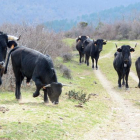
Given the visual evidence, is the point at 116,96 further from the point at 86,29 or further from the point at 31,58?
the point at 86,29

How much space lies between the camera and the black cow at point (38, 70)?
11055mm

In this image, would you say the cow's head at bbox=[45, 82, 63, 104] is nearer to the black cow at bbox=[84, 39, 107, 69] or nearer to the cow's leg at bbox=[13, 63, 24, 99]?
the cow's leg at bbox=[13, 63, 24, 99]

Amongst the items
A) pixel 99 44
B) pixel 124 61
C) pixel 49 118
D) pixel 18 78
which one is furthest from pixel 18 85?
pixel 99 44

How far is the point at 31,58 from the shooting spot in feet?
38.5

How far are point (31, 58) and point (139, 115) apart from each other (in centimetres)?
425

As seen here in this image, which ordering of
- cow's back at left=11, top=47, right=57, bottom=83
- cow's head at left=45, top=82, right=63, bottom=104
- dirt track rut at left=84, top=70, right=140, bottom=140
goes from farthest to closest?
1. cow's back at left=11, top=47, right=57, bottom=83
2. cow's head at left=45, top=82, right=63, bottom=104
3. dirt track rut at left=84, top=70, right=140, bottom=140

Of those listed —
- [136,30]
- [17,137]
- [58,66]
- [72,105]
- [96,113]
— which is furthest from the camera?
[136,30]

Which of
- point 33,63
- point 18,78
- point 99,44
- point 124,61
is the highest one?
point 99,44

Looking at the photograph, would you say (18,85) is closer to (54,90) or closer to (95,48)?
(54,90)

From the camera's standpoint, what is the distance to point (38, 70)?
444 inches

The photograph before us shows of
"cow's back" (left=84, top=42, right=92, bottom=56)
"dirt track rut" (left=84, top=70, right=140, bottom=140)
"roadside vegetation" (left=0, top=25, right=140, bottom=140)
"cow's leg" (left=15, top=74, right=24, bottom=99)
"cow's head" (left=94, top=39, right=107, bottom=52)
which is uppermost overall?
"cow's head" (left=94, top=39, right=107, bottom=52)

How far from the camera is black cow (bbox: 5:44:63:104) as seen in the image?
11055mm

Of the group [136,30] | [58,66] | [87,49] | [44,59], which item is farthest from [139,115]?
[136,30]

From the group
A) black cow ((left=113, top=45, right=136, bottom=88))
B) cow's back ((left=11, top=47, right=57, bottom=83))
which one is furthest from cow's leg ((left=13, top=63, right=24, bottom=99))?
black cow ((left=113, top=45, right=136, bottom=88))
